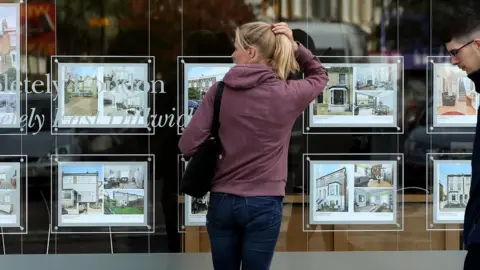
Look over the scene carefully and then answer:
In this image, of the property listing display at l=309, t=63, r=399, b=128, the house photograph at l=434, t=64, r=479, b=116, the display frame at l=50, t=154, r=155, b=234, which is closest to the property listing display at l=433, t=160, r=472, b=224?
the house photograph at l=434, t=64, r=479, b=116

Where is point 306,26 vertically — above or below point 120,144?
above

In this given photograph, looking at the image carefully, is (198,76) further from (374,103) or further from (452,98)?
(452,98)

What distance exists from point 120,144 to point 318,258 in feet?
5.26

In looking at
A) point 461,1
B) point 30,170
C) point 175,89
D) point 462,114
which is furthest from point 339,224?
point 30,170

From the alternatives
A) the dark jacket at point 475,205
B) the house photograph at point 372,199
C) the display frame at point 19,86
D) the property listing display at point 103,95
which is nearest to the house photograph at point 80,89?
the property listing display at point 103,95

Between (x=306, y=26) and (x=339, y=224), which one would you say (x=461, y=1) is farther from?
(x=339, y=224)

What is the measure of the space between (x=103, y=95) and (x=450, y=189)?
2.50 m

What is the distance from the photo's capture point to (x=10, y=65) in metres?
4.41

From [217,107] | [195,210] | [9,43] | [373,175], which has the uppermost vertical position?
[9,43]

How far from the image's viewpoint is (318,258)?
4.59m

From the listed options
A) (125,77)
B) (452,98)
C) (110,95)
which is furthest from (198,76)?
(452,98)

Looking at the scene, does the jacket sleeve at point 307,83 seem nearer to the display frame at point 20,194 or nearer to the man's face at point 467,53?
the man's face at point 467,53

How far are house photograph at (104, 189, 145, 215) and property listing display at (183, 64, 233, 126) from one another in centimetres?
63

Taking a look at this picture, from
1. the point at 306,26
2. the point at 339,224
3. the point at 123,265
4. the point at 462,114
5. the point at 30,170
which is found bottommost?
the point at 123,265
